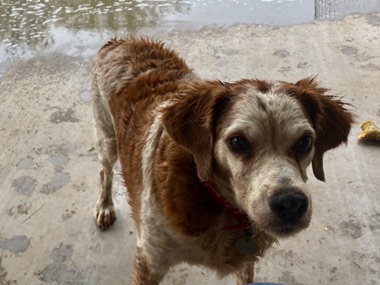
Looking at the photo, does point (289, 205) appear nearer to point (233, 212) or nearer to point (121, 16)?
point (233, 212)

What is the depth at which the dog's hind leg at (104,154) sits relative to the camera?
2799mm

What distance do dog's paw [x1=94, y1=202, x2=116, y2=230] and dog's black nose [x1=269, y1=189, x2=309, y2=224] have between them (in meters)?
1.41

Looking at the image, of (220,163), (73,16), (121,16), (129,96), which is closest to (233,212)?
(220,163)

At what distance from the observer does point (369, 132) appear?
3273 millimetres

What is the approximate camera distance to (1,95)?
3.89 metres

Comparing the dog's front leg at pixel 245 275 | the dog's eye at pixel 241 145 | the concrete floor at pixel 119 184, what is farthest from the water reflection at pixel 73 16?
the dog's eye at pixel 241 145

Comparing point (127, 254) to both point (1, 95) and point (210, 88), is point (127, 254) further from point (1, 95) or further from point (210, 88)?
point (1, 95)

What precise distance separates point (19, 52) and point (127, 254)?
253cm

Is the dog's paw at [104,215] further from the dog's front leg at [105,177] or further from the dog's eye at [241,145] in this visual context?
the dog's eye at [241,145]

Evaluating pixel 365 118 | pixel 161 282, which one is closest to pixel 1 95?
pixel 161 282

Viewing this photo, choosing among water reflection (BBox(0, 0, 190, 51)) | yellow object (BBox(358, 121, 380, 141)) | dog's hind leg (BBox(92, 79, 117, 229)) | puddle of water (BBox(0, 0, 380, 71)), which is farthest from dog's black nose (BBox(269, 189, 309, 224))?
water reflection (BBox(0, 0, 190, 51))

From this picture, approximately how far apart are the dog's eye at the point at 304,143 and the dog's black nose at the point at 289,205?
24cm

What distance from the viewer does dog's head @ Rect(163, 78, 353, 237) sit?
5.51 ft

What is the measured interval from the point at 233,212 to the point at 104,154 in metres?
1.16
